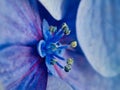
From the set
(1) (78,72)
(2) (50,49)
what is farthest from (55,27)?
(1) (78,72)

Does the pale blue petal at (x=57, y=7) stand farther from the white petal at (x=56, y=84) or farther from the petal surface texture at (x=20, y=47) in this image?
the white petal at (x=56, y=84)

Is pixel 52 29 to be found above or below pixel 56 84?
above

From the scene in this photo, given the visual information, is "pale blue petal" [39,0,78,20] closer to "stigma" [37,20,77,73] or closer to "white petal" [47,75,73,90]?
"stigma" [37,20,77,73]

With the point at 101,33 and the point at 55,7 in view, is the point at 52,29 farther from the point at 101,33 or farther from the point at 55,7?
the point at 101,33

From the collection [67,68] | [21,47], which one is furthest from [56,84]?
[21,47]

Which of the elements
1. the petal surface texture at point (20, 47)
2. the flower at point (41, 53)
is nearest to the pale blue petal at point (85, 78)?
the flower at point (41, 53)

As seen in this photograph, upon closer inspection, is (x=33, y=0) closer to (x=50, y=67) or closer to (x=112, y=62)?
(x=50, y=67)

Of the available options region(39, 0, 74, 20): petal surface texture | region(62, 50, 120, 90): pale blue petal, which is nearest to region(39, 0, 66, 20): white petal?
region(39, 0, 74, 20): petal surface texture
